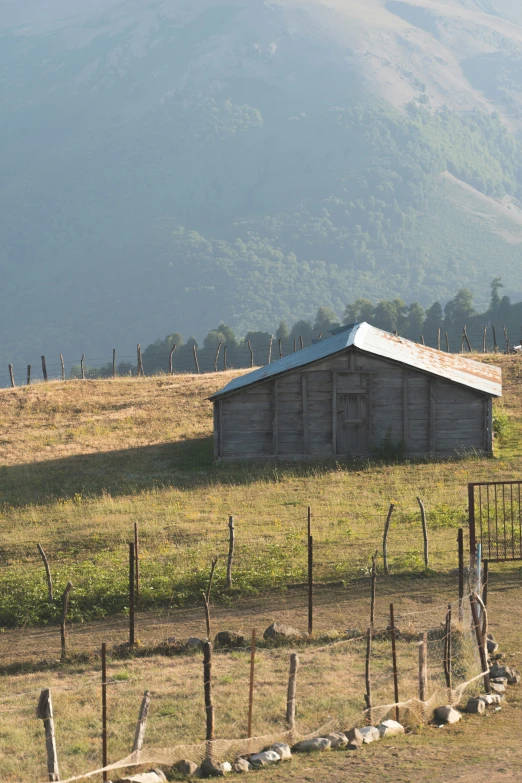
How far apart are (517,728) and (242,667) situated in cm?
600

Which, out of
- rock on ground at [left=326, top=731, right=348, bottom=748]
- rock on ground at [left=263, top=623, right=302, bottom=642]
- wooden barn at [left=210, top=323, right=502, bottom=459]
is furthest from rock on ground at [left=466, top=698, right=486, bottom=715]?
wooden barn at [left=210, top=323, right=502, bottom=459]

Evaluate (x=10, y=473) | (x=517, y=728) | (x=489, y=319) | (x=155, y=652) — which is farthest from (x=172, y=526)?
(x=489, y=319)

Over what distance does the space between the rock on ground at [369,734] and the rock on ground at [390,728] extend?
0.10 meters

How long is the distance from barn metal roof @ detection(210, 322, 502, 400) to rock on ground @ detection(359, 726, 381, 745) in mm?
27492

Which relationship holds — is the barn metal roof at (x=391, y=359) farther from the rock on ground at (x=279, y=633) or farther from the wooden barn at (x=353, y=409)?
the rock on ground at (x=279, y=633)

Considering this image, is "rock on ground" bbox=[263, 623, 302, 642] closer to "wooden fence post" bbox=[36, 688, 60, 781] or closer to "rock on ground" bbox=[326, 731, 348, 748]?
"rock on ground" bbox=[326, 731, 348, 748]

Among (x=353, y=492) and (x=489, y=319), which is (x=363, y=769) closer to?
(x=353, y=492)

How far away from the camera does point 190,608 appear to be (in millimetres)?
23875

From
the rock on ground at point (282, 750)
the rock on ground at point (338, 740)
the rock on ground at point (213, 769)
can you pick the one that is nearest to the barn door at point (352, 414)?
the rock on ground at point (338, 740)

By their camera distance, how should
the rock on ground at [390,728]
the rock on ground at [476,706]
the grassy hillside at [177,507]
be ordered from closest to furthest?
1. the rock on ground at [390,728]
2. the rock on ground at [476,706]
3. the grassy hillside at [177,507]

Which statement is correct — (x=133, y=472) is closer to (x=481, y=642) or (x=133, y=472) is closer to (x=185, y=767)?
(x=481, y=642)

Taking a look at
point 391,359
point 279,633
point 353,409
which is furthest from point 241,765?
point 353,409

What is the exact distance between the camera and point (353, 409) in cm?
4244

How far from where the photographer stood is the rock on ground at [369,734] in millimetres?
14625
